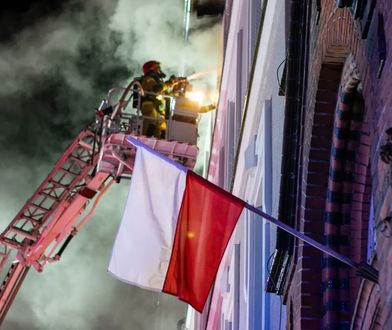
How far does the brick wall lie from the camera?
4.61m

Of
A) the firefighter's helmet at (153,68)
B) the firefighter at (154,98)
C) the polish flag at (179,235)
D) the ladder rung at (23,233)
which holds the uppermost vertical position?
the firefighter's helmet at (153,68)

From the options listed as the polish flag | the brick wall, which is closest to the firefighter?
the brick wall

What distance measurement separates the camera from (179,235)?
5.40 metres

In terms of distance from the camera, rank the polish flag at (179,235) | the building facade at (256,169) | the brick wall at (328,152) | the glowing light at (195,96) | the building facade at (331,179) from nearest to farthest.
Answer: the brick wall at (328,152) < the building facade at (331,179) < the polish flag at (179,235) < the building facade at (256,169) < the glowing light at (195,96)

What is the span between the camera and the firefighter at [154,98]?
1564 cm

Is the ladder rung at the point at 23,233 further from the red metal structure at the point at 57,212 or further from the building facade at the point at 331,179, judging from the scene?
the building facade at the point at 331,179

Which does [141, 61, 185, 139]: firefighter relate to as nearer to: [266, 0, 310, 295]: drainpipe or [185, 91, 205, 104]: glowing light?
[185, 91, 205, 104]: glowing light

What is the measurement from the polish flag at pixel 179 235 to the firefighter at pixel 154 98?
32.3ft

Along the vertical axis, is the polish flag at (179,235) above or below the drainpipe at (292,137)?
below

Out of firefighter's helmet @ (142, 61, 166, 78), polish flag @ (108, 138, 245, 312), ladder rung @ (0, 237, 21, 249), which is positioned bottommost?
polish flag @ (108, 138, 245, 312)

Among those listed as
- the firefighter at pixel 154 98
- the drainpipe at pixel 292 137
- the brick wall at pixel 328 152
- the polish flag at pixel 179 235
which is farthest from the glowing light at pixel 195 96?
the polish flag at pixel 179 235

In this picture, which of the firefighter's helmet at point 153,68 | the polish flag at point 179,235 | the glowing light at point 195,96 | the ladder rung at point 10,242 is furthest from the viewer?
the ladder rung at point 10,242

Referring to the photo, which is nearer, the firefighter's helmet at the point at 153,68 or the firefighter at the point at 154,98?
the firefighter at the point at 154,98

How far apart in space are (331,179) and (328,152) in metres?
0.25
